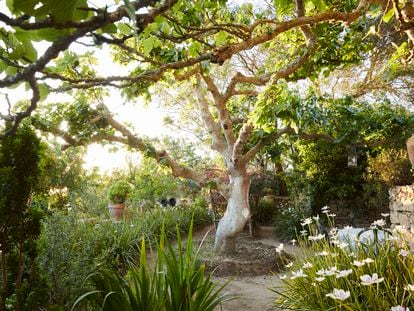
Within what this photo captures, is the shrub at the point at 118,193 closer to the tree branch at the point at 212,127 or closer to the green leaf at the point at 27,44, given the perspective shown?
the tree branch at the point at 212,127

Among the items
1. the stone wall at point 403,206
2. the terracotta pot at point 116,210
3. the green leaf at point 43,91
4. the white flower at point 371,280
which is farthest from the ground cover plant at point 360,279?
the terracotta pot at point 116,210

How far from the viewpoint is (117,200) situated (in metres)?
8.00

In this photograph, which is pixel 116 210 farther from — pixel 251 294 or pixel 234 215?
pixel 251 294

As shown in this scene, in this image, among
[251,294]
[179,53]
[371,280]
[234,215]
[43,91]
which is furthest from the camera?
[234,215]

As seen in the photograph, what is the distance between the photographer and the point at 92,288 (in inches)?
102

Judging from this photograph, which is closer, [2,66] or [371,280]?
[2,66]

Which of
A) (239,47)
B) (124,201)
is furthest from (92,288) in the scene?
(124,201)

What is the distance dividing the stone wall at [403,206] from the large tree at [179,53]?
136 cm

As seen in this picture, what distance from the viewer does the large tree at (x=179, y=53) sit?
428 mm

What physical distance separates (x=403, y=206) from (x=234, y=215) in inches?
101

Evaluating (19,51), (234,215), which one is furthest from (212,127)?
(19,51)

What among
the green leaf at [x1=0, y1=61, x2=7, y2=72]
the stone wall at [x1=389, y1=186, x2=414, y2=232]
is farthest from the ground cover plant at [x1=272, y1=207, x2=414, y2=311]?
the stone wall at [x1=389, y1=186, x2=414, y2=232]

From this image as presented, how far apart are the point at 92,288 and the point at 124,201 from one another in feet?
18.4

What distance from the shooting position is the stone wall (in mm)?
4977
